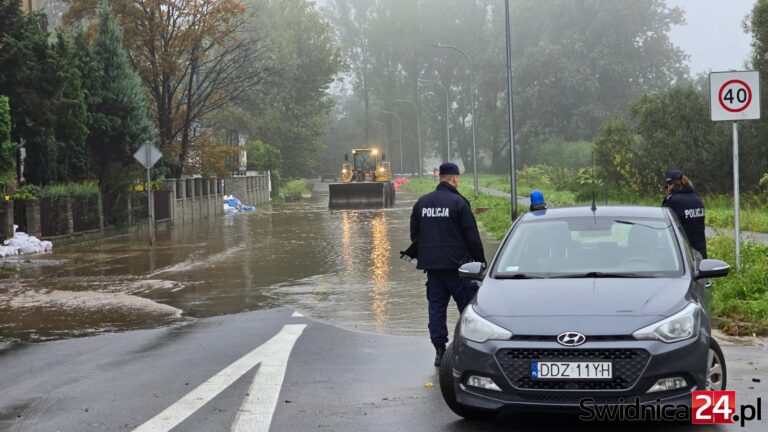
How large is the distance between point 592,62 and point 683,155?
172 ft

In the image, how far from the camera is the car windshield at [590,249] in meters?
7.24

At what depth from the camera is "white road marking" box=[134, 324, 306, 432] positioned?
22.8 ft

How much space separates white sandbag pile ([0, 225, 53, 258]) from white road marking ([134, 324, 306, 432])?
45.2 feet

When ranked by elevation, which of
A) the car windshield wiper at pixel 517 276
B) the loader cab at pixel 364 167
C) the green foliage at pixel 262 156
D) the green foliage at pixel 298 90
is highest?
the green foliage at pixel 298 90

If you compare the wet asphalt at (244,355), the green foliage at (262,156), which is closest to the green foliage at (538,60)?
the green foliage at (262,156)

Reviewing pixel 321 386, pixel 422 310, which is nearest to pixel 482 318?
pixel 321 386

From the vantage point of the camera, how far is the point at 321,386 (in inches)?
319

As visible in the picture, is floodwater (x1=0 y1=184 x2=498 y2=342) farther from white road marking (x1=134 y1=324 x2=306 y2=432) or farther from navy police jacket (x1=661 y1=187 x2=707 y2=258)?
navy police jacket (x1=661 y1=187 x2=707 y2=258)

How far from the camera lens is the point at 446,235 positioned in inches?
344

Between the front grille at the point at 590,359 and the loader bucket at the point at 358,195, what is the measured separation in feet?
131

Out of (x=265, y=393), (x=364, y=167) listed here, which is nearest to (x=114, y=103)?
(x=364, y=167)

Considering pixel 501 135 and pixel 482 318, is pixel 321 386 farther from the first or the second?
pixel 501 135

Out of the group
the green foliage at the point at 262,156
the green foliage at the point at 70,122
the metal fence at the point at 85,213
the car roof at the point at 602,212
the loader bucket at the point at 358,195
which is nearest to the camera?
the car roof at the point at 602,212

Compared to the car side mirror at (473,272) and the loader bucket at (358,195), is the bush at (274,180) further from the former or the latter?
the car side mirror at (473,272)
